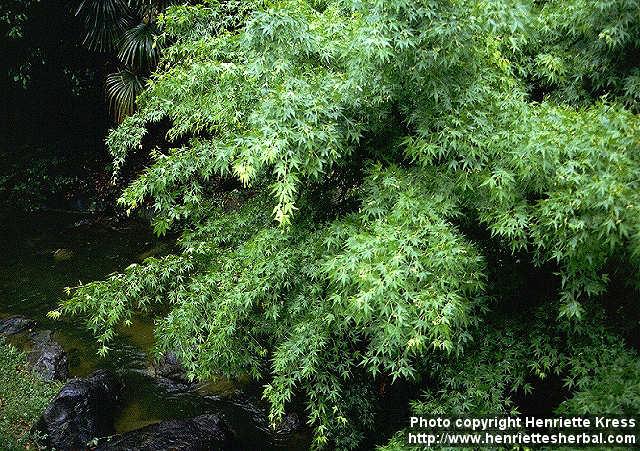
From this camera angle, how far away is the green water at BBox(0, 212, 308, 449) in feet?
18.2

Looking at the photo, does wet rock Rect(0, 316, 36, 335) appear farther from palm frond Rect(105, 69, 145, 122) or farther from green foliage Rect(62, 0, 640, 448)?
green foliage Rect(62, 0, 640, 448)

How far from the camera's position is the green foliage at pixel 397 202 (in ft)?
9.66

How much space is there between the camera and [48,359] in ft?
20.1

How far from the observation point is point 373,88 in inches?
134

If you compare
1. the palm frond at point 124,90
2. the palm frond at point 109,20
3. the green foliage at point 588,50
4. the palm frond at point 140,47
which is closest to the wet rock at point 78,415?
the palm frond at point 124,90

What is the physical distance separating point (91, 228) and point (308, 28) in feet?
24.8

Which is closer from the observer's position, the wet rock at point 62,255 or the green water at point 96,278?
the green water at point 96,278

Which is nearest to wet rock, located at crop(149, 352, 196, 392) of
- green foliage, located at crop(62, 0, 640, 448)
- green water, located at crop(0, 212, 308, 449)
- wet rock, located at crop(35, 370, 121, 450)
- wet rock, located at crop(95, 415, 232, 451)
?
green water, located at crop(0, 212, 308, 449)

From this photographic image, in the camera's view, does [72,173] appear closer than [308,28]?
No

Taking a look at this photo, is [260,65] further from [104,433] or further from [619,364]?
[104,433]

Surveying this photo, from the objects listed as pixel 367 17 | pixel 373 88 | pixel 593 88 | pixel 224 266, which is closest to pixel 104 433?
pixel 224 266

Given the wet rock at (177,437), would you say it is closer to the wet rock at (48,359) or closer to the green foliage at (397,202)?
the green foliage at (397,202)

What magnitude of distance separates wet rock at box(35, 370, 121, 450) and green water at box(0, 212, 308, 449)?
194 mm

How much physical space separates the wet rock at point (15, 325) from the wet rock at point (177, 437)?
8.30ft
